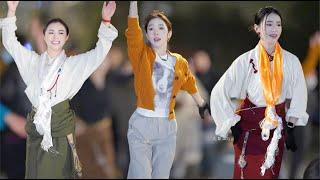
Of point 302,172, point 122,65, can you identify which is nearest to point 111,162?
point 122,65

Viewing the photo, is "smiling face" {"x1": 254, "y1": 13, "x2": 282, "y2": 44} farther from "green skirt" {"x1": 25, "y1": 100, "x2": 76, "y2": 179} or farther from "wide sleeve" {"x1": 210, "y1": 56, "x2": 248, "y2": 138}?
"green skirt" {"x1": 25, "y1": 100, "x2": 76, "y2": 179}

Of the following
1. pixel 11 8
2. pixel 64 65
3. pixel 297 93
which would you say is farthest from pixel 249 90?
pixel 11 8

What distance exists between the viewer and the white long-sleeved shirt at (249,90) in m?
3.61

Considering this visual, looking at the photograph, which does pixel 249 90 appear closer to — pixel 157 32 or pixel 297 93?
pixel 297 93

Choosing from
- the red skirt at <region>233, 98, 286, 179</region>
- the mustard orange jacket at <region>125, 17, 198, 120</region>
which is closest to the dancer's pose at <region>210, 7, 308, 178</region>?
the red skirt at <region>233, 98, 286, 179</region>

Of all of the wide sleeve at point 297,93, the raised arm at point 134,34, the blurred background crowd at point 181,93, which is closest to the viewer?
the raised arm at point 134,34

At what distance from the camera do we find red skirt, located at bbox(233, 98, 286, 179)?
3668 mm

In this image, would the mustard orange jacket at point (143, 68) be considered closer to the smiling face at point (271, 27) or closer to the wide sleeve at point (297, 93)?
the smiling face at point (271, 27)

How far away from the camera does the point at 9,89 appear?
4.52 meters

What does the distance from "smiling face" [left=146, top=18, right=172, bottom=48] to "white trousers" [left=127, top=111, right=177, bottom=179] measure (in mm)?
450

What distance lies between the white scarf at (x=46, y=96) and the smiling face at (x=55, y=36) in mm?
57

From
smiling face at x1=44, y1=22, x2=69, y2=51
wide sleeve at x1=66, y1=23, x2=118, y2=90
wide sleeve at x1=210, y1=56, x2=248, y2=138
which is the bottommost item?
wide sleeve at x1=210, y1=56, x2=248, y2=138

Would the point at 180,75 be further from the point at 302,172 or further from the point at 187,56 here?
the point at 302,172

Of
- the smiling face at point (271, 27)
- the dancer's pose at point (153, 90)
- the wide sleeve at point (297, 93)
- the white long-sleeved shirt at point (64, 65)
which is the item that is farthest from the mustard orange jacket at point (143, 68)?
the wide sleeve at point (297, 93)
